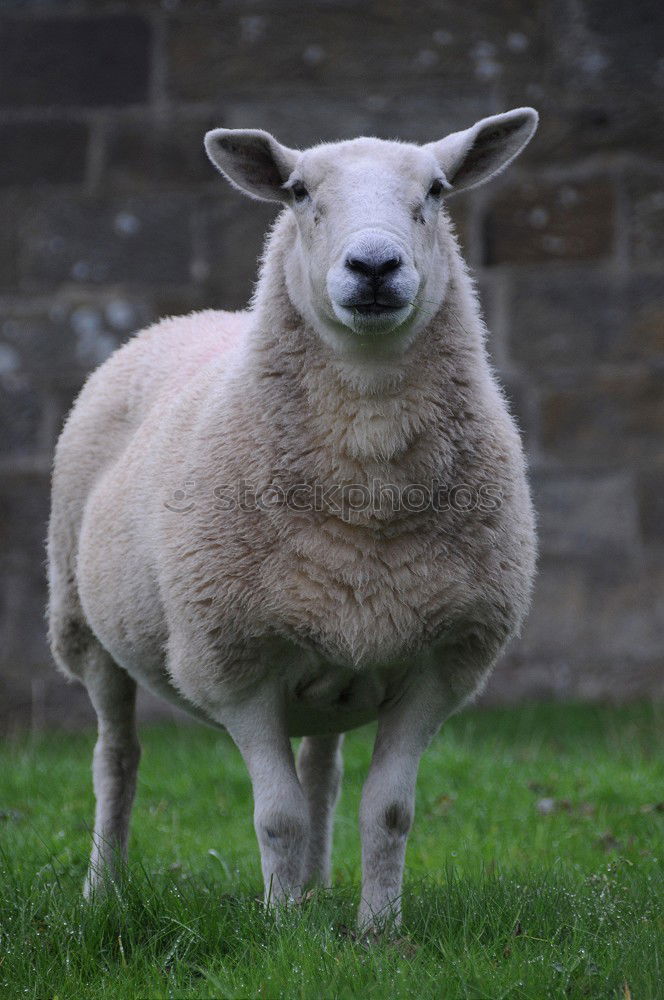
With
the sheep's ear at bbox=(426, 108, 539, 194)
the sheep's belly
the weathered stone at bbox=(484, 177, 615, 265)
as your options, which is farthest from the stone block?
the sheep's belly

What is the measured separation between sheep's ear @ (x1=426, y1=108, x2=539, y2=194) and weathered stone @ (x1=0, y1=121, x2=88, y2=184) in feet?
11.9

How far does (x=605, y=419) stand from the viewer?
6.40m

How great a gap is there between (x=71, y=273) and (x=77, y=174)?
0.50 meters

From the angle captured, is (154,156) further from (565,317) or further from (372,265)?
(372,265)

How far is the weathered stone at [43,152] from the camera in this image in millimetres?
6559

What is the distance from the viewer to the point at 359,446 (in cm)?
302

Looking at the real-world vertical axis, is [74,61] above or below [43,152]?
above

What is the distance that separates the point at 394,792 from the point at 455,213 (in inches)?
158

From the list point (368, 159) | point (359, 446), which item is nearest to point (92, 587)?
point (359, 446)

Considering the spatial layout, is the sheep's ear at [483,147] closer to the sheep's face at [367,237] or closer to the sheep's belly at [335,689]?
the sheep's face at [367,237]

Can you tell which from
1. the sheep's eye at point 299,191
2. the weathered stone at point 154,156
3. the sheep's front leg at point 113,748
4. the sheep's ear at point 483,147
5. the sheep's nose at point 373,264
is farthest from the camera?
the weathered stone at point 154,156

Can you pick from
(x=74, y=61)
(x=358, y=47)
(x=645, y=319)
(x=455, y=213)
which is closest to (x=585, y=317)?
(x=645, y=319)

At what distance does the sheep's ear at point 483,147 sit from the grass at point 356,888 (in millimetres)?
1752

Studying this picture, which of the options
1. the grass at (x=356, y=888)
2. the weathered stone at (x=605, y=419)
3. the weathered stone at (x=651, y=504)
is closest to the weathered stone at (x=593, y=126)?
the weathered stone at (x=605, y=419)
